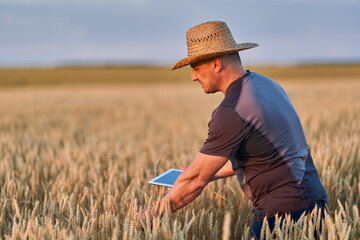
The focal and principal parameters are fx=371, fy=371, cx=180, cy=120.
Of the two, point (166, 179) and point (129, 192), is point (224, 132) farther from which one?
point (129, 192)

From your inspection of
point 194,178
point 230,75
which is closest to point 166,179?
point 194,178

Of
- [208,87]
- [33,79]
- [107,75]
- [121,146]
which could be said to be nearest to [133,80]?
[107,75]

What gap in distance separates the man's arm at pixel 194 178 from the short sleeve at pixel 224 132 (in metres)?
0.04

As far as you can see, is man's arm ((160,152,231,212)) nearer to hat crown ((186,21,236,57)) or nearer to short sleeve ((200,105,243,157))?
short sleeve ((200,105,243,157))

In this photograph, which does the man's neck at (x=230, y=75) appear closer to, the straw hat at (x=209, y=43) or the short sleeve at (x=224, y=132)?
the straw hat at (x=209, y=43)

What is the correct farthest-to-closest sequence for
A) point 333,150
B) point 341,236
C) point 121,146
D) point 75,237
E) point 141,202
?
1. point 121,146
2. point 333,150
3. point 141,202
4. point 75,237
5. point 341,236

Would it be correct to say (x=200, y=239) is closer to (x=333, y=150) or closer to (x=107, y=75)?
(x=333, y=150)

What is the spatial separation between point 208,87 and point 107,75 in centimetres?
5480

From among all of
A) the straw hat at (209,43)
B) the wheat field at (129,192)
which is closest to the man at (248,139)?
the straw hat at (209,43)

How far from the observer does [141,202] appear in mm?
2783

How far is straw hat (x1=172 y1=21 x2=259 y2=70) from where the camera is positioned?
1947 mm

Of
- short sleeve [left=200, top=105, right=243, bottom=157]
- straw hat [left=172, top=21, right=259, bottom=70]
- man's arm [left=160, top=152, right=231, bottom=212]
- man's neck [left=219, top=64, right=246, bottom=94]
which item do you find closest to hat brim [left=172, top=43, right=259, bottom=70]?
straw hat [left=172, top=21, right=259, bottom=70]

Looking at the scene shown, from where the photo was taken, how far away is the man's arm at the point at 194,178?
1888 mm

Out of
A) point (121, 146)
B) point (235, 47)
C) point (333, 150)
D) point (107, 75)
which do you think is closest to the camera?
point (235, 47)
